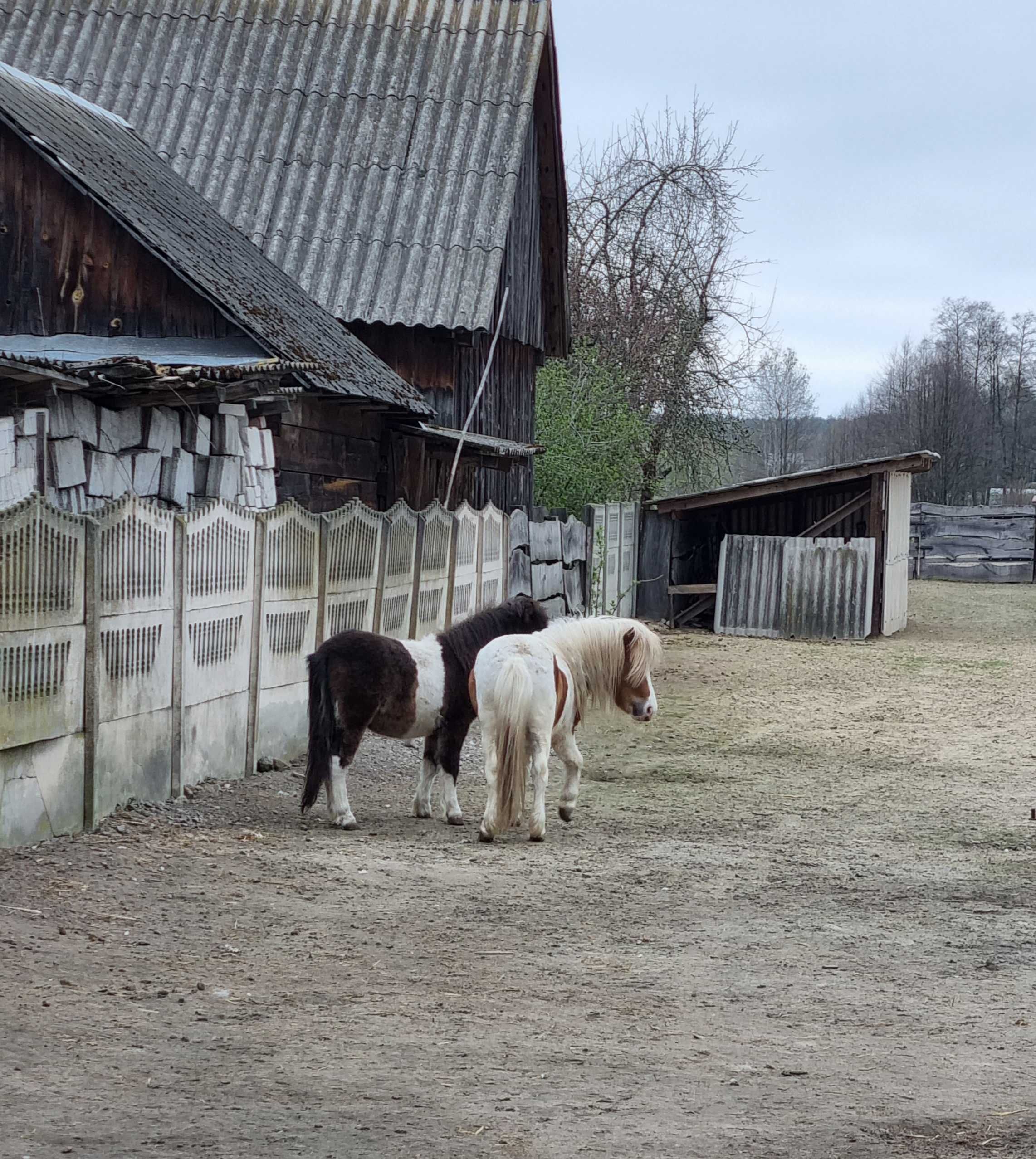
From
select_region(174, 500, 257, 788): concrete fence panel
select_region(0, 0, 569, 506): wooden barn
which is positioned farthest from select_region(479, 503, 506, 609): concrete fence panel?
select_region(174, 500, 257, 788): concrete fence panel

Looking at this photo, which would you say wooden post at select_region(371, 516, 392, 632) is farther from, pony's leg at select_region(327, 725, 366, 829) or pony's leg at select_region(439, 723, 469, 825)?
pony's leg at select_region(327, 725, 366, 829)

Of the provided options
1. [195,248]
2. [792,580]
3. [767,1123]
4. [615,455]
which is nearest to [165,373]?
[195,248]

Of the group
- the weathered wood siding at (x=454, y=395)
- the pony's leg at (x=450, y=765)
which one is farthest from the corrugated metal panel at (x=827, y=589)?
the pony's leg at (x=450, y=765)

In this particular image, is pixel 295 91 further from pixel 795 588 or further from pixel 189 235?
pixel 795 588

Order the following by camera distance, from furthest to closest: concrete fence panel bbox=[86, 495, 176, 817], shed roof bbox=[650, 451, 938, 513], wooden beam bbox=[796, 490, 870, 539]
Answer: wooden beam bbox=[796, 490, 870, 539] < shed roof bbox=[650, 451, 938, 513] < concrete fence panel bbox=[86, 495, 176, 817]

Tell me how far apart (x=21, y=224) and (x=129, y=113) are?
7326 mm

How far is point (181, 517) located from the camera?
8273 millimetres

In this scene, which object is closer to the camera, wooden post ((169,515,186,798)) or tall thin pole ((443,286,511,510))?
wooden post ((169,515,186,798))

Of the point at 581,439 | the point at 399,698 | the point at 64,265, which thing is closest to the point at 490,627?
the point at 399,698

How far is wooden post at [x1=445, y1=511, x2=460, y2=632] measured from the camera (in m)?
13.9

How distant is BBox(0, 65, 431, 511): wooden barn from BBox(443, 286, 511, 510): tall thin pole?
711 millimetres

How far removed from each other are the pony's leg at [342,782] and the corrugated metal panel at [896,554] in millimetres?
15901

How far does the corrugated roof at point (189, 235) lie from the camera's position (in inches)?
467

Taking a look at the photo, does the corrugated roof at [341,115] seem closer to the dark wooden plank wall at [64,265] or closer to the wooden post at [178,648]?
the dark wooden plank wall at [64,265]
